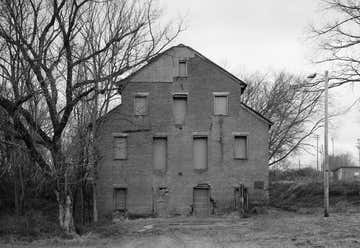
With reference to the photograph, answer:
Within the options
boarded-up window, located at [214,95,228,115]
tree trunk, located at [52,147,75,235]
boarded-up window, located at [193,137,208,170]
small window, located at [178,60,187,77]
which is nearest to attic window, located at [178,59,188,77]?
small window, located at [178,60,187,77]

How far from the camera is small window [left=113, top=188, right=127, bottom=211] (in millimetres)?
35750

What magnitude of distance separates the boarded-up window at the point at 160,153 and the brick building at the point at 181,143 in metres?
0.07

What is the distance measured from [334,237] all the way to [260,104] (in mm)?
42928

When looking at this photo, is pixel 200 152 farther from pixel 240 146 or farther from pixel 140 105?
pixel 140 105

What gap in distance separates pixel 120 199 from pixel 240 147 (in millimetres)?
9158

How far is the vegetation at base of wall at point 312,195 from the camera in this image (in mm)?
34875

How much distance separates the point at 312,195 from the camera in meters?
39.8

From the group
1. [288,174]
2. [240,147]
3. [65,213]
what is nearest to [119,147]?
[240,147]

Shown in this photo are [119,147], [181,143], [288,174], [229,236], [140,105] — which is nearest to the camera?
[229,236]

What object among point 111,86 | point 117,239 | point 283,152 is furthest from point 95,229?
point 283,152

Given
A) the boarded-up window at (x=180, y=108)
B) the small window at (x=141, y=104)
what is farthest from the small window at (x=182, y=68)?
the small window at (x=141, y=104)

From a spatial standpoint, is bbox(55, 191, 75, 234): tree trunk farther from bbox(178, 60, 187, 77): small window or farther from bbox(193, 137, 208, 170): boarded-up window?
bbox(178, 60, 187, 77): small window

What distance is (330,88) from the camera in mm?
29281

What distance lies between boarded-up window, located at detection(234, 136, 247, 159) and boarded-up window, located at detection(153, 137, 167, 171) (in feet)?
16.4
